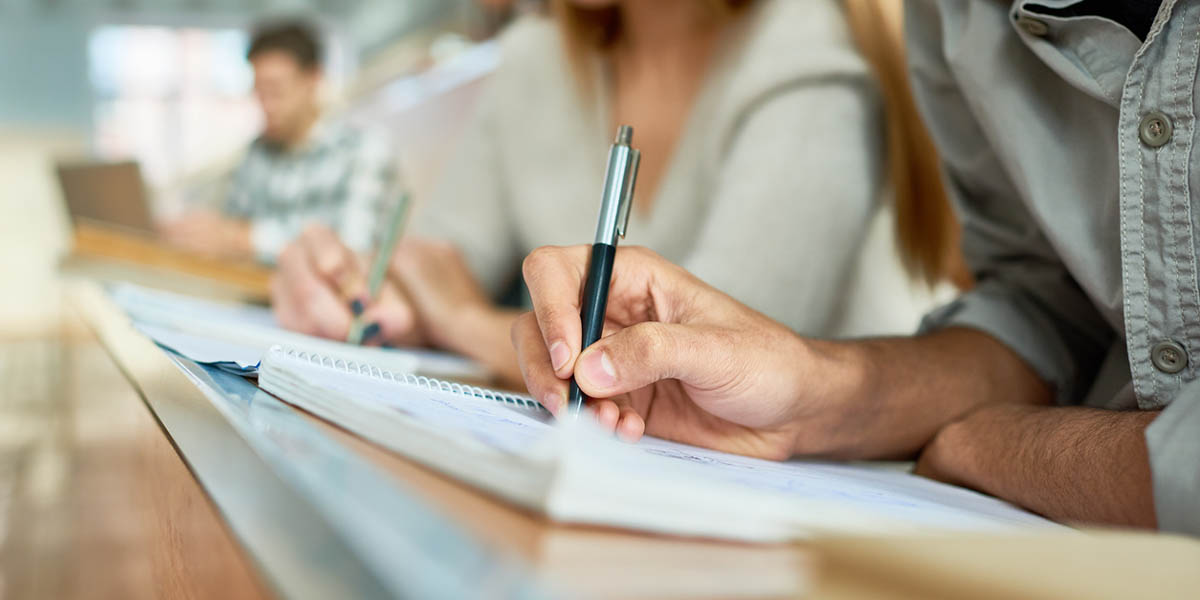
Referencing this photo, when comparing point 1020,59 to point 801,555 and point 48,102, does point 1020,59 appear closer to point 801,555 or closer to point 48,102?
point 801,555

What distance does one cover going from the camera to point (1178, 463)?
0.29m

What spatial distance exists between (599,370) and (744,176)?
340mm

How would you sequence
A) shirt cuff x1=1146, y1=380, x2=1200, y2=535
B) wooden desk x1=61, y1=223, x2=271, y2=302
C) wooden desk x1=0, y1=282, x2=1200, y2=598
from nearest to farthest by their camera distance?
wooden desk x1=0, y1=282, x2=1200, y2=598 < shirt cuff x1=1146, y1=380, x2=1200, y2=535 < wooden desk x1=61, y1=223, x2=271, y2=302

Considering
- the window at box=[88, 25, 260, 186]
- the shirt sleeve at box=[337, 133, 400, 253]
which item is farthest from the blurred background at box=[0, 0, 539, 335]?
the shirt sleeve at box=[337, 133, 400, 253]

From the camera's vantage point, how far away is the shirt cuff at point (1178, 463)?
Result: 288 mm

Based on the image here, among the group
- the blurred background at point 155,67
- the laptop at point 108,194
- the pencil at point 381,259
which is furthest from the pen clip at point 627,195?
the blurred background at point 155,67

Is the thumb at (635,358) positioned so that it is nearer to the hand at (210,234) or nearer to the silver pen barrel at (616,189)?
the silver pen barrel at (616,189)

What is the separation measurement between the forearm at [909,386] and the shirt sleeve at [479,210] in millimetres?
511

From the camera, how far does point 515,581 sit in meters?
0.14

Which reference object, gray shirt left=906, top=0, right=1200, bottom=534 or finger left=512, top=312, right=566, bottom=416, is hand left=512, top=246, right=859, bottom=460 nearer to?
finger left=512, top=312, right=566, bottom=416

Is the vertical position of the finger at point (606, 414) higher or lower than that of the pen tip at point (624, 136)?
lower

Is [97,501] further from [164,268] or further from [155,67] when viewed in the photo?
[155,67]

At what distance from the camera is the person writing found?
34cm

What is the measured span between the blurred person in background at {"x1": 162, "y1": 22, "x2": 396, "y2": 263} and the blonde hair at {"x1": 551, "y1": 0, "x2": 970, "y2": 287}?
1.54 meters
